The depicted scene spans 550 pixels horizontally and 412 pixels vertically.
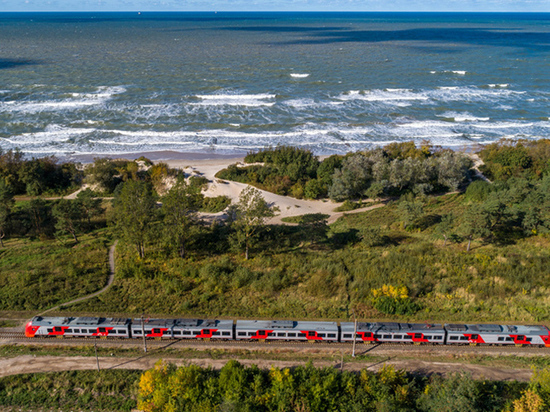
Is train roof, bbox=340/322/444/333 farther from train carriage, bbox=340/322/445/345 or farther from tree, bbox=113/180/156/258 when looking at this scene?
tree, bbox=113/180/156/258

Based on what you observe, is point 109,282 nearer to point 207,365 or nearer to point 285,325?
point 207,365

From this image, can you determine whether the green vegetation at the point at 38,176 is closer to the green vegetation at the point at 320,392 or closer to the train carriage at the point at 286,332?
the train carriage at the point at 286,332

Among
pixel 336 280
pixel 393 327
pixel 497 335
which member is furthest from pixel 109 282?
pixel 497 335

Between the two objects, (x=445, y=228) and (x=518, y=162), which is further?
(x=518, y=162)

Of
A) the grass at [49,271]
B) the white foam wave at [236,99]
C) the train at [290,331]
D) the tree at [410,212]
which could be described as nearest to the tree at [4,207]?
the grass at [49,271]

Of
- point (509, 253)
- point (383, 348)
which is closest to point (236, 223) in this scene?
point (383, 348)
